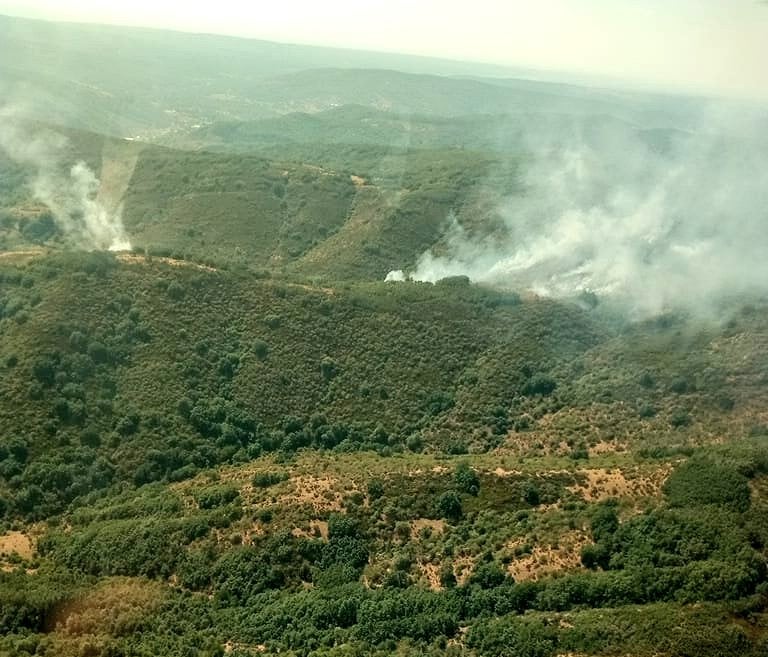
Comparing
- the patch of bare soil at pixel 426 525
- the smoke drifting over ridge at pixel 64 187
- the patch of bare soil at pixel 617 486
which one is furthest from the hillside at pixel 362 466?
the smoke drifting over ridge at pixel 64 187

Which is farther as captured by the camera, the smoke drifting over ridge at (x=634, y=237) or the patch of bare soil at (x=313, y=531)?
the smoke drifting over ridge at (x=634, y=237)

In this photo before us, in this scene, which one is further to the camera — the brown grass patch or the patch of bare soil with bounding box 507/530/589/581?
the patch of bare soil with bounding box 507/530/589/581

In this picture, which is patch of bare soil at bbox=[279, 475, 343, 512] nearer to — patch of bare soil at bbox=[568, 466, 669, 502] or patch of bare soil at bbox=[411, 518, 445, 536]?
patch of bare soil at bbox=[411, 518, 445, 536]

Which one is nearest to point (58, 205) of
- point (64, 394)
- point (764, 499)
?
point (64, 394)

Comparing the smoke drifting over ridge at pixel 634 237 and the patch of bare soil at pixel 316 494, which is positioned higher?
the smoke drifting over ridge at pixel 634 237

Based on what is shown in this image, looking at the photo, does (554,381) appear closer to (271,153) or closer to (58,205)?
(58,205)

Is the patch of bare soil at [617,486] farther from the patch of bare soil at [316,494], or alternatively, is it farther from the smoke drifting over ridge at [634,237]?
the smoke drifting over ridge at [634,237]

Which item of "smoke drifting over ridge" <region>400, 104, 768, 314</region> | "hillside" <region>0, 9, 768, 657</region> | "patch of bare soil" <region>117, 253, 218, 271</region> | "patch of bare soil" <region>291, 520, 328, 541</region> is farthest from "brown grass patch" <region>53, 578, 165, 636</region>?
"smoke drifting over ridge" <region>400, 104, 768, 314</region>
